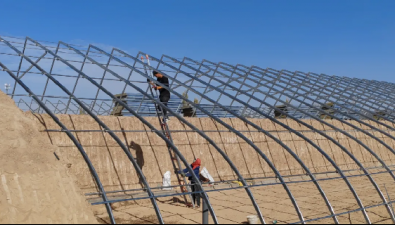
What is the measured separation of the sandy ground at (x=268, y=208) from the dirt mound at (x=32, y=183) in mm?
1655

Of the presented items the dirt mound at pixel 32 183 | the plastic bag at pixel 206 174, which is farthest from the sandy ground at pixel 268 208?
the dirt mound at pixel 32 183

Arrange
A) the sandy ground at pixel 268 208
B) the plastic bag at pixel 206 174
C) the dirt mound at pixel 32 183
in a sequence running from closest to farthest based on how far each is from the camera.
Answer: the dirt mound at pixel 32 183 < the sandy ground at pixel 268 208 < the plastic bag at pixel 206 174

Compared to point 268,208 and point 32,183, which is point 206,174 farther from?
point 32,183

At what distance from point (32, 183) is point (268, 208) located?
702 centimetres

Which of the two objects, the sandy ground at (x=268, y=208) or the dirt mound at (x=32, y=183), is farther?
the sandy ground at (x=268, y=208)

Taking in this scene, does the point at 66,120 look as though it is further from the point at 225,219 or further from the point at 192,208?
the point at 225,219

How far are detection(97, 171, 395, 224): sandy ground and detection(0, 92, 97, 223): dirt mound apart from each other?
5.43 ft

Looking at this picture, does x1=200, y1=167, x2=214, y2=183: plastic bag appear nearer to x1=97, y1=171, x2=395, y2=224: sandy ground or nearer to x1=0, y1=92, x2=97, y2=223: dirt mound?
x1=97, y1=171, x2=395, y2=224: sandy ground

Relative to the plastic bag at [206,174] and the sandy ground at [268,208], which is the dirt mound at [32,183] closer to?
the sandy ground at [268,208]

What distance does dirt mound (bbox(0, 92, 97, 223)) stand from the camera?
295 inches

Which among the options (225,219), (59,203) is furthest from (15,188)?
(225,219)

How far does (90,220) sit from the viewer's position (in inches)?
309

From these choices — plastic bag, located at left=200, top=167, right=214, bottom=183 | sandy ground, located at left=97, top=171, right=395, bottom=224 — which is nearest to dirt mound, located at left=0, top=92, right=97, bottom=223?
sandy ground, located at left=97, top=171, right=395, bottom=224

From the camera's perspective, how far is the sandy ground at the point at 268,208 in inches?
417
